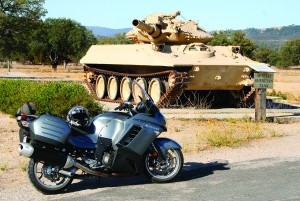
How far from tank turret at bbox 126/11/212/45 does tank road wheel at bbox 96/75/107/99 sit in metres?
2.47

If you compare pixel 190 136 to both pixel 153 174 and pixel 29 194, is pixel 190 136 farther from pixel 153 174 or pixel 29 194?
pixel 29 194

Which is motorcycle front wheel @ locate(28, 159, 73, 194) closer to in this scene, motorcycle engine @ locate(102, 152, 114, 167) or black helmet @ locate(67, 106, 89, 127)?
motorcycle engine @ locate(102, 152, 114, 167)

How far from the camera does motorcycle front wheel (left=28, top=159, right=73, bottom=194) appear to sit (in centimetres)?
656

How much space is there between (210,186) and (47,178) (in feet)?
6.74

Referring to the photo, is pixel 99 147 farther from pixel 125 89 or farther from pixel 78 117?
pixel 125 89

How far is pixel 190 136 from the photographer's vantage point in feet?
38.8

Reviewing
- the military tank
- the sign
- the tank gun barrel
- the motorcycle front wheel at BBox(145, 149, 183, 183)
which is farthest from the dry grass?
the tank gun barrel

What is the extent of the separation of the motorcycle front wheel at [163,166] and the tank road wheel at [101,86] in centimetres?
1493

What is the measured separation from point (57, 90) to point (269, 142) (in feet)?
17.8

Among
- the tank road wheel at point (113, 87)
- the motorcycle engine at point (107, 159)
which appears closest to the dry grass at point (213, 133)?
the motorcycle engine at point (107, 159)

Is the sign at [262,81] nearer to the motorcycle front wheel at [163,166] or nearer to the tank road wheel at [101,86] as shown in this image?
the motorcycle front wheel at [163,166]

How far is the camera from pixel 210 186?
7094 millimetres

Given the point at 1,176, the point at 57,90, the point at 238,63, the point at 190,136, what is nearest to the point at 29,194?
the point at 1,176

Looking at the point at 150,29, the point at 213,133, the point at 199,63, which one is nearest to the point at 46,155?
the point at 213,133
